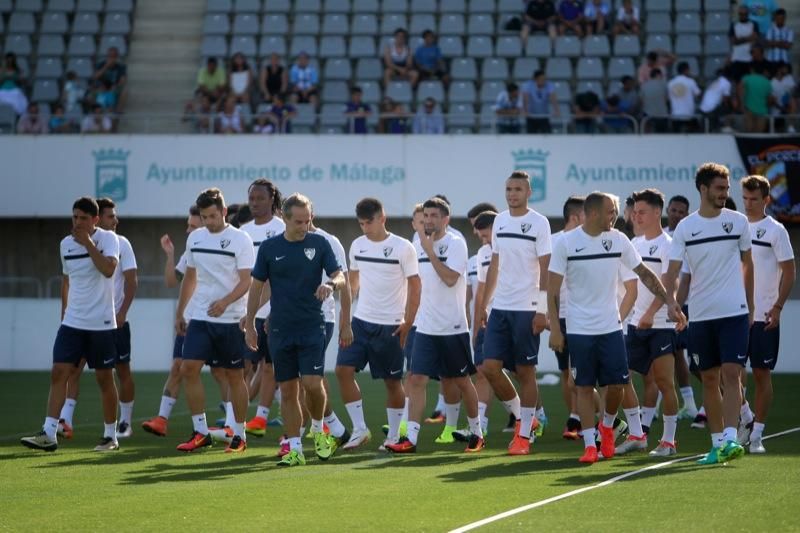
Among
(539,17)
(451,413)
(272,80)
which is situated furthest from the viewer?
(539,17)

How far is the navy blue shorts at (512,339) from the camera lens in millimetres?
11984

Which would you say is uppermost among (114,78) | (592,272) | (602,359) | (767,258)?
(114,78)

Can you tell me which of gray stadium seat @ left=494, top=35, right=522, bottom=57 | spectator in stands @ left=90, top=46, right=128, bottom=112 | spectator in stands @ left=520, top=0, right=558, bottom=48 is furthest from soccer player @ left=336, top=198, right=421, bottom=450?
spectator in stands @ left=520, top=0, right=558, bottom=48

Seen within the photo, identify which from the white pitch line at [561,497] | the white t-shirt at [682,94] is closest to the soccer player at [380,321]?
the white pitch line at [561,497]

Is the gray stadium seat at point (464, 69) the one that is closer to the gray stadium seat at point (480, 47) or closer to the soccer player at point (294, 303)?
the gray stadium seat at point (480, 47)

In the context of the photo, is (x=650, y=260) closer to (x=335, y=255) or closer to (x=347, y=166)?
(x=335, y=255)

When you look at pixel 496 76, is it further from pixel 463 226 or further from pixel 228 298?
pixel 228 298

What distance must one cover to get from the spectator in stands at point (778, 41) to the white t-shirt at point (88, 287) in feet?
57.2

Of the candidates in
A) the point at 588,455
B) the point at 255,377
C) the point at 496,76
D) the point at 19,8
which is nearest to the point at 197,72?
the point at 19,8

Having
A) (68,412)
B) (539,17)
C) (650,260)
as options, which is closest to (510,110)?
(539,17)

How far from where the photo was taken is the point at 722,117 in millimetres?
25891

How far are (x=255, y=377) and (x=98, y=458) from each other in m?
3.41

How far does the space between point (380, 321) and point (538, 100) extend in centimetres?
1454

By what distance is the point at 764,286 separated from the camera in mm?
11789
